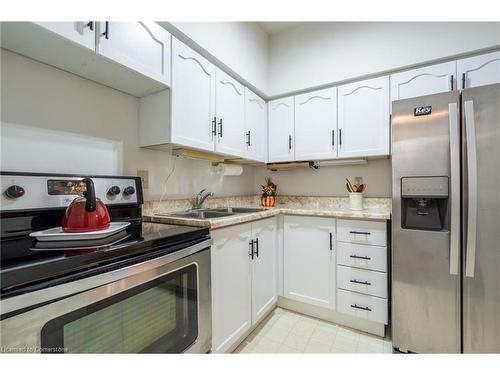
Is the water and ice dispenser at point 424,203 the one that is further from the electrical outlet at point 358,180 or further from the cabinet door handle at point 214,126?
the cabinet door handle at point 214,126

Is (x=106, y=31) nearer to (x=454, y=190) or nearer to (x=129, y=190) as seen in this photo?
(x=129, y=190)

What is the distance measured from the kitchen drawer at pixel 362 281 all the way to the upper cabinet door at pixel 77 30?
2007mm

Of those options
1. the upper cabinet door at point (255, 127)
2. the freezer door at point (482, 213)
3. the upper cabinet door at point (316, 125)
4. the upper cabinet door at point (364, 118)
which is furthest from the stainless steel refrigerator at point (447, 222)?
the upper cabinet door at point (255, 127)

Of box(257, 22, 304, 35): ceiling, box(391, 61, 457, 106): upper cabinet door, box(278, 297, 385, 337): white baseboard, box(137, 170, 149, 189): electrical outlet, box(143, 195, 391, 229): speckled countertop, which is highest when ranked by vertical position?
box(257, 22, 304, 35): ceiling

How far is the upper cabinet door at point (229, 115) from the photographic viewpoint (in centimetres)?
169

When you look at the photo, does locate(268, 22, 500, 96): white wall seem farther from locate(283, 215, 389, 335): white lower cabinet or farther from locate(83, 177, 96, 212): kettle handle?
locate(83, 177, 96, 212): kettle handle

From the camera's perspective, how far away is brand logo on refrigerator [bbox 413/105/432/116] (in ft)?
4.29

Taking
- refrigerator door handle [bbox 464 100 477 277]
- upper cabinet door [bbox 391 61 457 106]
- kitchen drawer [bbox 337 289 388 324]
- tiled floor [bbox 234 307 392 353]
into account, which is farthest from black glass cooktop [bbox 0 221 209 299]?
upper cabinet door [bbox 391 61 457 106]

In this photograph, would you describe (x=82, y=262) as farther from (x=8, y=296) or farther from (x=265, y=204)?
(x=265, y=204)

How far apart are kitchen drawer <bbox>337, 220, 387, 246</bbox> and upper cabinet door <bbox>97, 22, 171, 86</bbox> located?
1.57m

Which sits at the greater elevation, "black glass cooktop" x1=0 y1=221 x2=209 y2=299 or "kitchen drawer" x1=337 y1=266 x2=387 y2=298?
"black glass cooktop" x1=0 y1=221 x2=209 y2=299

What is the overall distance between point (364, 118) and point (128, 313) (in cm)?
206

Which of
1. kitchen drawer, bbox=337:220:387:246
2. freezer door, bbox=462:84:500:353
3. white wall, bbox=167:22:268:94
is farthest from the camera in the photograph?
kitchen drawer, bbox=337:220:387:246
